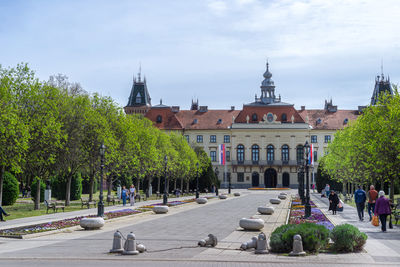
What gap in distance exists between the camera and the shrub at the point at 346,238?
16109 mm

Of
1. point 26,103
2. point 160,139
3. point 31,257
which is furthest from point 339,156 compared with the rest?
point 31,257

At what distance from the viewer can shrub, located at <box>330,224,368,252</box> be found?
52.9ft

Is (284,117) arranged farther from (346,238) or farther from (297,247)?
(297,247)

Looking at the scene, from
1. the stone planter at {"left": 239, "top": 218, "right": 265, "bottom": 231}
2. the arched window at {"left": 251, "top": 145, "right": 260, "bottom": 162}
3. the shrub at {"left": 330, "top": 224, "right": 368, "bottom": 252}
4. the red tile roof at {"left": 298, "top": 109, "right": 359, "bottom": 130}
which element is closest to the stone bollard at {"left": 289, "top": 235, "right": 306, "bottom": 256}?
the shrub at {"left": 330, "top": 224, "right": 368, "bottom": 252}

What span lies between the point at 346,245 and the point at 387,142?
823 inches

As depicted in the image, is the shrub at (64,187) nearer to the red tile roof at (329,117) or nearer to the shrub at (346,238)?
the shrub at (346,238)

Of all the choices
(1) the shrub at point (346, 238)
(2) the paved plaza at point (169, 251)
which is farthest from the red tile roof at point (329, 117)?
(1) the shrub at point (346, 238)

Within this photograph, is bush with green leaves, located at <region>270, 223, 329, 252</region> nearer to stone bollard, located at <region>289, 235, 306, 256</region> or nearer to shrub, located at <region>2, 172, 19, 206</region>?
stone bollard, located at <region>289, 235, 306, 256</region>

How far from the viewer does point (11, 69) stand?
121 ft

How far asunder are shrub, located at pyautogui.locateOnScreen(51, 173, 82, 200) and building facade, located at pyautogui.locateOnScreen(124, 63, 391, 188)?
56830 mm

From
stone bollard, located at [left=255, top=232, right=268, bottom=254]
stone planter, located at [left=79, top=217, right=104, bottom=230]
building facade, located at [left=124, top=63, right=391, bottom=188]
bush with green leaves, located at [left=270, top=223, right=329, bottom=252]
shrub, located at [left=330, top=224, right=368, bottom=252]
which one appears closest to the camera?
stone bollard, located at [left=255, top=232, right=268, bottom=254]

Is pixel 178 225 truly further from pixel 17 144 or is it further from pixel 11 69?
pixel 11 69

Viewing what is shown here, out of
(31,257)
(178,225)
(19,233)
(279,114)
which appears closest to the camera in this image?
(31,257)

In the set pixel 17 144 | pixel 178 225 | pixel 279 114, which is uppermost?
pixel 279 114
